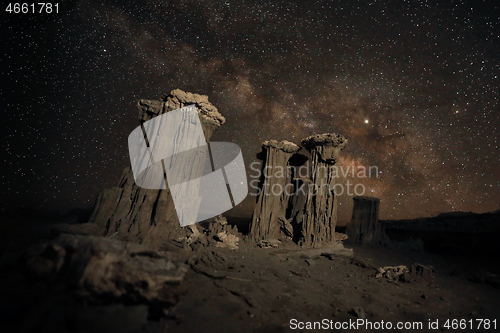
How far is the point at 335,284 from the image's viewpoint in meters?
6.88

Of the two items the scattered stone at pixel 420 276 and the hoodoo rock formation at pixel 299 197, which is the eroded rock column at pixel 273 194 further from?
the scattered stone at pixel 420 276

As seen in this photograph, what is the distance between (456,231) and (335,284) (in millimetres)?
16327

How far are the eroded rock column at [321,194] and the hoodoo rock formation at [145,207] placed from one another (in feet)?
22.7

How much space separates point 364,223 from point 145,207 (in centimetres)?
1686

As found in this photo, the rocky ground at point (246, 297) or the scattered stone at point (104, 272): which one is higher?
the scattered stone at point (104, 272)

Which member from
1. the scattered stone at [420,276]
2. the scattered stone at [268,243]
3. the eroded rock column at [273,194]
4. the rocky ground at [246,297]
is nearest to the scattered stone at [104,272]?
the rocky ground at [246,297]

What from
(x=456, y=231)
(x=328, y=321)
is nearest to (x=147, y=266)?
(x=328, y=321)

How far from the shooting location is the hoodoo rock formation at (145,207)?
309 inches

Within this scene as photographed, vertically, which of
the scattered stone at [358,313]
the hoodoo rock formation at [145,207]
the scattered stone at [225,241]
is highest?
the hoodoo rock formation at [145,207]

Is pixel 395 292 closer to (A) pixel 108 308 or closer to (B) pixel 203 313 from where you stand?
(B) pixel 203 313

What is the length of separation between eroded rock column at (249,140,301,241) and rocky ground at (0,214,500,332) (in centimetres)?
249

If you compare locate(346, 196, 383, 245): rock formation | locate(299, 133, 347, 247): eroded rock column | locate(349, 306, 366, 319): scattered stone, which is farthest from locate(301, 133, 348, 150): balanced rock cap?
locate(349, 306, 366, 319): scattered stone

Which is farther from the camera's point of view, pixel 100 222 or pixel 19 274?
pixel 100 222

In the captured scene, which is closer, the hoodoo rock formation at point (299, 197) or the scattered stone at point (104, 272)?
the scattered stone at point (104, 272)
